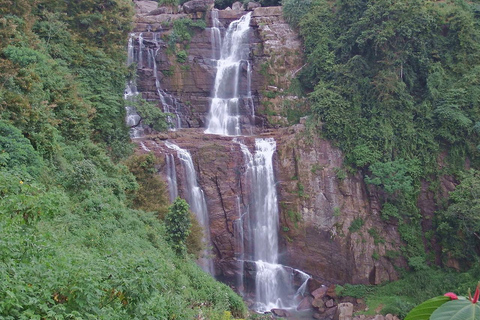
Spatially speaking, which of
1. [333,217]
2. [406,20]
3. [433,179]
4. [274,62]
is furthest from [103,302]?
[274,62]

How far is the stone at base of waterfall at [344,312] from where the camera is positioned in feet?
50.0

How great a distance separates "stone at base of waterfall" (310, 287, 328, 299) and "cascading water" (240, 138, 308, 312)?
0.74 m

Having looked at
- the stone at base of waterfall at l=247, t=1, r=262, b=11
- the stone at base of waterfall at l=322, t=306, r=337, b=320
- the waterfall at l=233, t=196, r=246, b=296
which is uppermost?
the stone at base of waterfall at l=247, t=1, r=262, b=11

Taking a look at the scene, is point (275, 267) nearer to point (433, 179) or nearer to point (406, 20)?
point (433, 179)

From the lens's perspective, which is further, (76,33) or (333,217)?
(333,217)

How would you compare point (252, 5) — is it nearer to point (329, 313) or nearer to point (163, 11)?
point (163, 11)

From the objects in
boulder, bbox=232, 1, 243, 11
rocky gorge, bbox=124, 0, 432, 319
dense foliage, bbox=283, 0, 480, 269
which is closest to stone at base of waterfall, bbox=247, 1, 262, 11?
boulder, bbox=232, 1, 243, 11

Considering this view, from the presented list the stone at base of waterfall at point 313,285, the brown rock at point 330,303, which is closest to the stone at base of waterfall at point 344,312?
the brown rock at point 330,303

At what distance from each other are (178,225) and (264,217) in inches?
255

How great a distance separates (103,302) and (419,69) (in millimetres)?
18504

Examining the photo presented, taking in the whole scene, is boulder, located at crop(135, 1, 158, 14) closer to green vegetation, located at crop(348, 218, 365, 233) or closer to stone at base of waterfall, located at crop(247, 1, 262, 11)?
stone at base of waterfall, located at crop(247, 1, 262, 11)

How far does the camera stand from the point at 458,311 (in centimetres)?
115

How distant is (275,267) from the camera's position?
1795 cm

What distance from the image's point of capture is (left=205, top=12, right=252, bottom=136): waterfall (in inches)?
845
